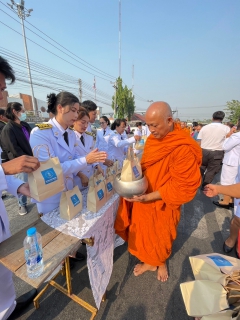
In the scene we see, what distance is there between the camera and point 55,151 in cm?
171

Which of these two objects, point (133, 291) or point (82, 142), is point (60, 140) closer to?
point (82, 142)

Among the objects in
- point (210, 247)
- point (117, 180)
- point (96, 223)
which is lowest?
point (210, 247)

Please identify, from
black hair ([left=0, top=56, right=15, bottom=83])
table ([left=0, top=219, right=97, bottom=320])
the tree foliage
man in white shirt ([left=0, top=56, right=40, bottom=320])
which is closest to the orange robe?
table ([left=0, top=219, right=97, bottom=320])

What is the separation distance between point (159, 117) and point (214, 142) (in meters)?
3.27

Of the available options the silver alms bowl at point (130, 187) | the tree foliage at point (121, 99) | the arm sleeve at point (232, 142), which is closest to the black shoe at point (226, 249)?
the arm sleeve at point (232, 142)

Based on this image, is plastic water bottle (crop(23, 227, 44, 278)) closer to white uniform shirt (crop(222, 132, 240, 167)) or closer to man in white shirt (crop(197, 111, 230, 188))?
white uniform shirt (crop(222, 132, 240, 167))

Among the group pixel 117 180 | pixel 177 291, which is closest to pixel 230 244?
pixel 177 291

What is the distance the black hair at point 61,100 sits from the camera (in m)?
1.68

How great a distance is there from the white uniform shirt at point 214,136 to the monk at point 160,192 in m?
2.97

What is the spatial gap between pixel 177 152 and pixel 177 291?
156 cm

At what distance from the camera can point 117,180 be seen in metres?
1.45

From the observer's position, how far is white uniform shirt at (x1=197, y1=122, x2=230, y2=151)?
3.98 m

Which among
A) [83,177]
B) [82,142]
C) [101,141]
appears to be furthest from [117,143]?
[83,177]

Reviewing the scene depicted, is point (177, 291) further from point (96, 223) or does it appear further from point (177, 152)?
point (177, 152)
